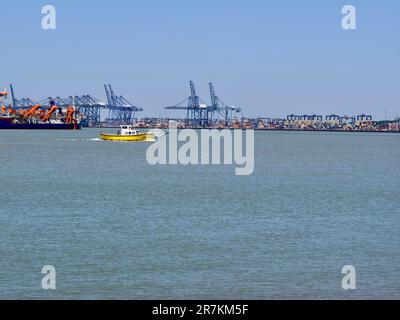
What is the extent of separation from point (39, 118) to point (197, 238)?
158 meters

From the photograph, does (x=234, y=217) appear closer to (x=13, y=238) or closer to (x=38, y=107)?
(x=13, y=238)

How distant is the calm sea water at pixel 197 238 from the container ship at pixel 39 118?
439ft

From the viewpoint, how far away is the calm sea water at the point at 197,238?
52.6 feet

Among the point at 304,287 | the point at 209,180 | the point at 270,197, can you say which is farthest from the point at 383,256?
the point at 209,180

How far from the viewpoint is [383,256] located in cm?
1928

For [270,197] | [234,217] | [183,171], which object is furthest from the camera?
[183,171]

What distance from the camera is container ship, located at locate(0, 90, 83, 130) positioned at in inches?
6767

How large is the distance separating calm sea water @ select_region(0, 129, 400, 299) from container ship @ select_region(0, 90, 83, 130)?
5265 inches
